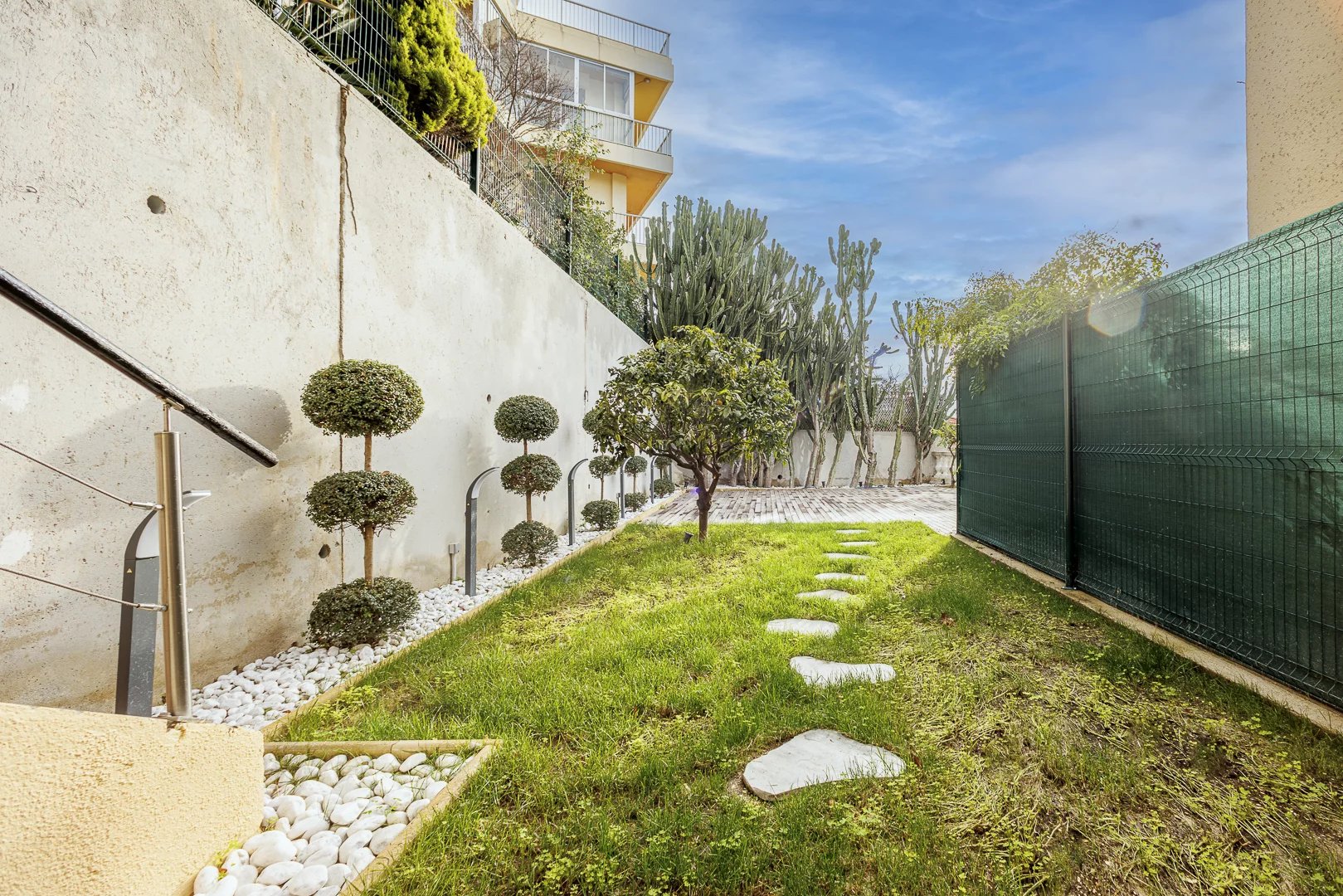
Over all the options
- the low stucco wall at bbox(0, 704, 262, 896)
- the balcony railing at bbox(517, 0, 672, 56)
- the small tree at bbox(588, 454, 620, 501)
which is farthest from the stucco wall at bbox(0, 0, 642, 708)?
the balcony railing at bbox(517, 0, 672, 56)

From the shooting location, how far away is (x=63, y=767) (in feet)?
3.08

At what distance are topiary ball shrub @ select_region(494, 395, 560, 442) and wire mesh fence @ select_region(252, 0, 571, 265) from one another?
74.2 inches

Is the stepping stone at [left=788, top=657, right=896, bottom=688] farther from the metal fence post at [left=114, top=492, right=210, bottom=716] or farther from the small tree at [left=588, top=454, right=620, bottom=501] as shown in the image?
the small tree at [left=588, top=454, right=620, bottom=501]

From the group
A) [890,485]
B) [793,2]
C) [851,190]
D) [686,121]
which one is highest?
[686,121]

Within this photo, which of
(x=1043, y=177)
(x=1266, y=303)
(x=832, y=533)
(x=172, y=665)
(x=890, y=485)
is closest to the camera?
(x=172, y=665)

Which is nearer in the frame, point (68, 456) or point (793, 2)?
point (68, 456)

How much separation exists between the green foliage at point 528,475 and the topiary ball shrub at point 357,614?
5.79 ft

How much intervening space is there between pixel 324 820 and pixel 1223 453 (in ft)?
11.9

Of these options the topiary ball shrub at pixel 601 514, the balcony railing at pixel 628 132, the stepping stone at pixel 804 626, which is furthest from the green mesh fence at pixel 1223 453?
the balcony railing at pixel 628 132

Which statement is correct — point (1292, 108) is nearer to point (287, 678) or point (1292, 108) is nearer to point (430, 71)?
point (430, 71)

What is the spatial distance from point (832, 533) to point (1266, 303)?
4210 mm

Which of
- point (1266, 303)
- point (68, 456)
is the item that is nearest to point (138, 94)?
point (68, 456)

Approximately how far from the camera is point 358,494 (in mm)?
2594

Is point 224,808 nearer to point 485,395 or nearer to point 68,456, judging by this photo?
point 68,456
